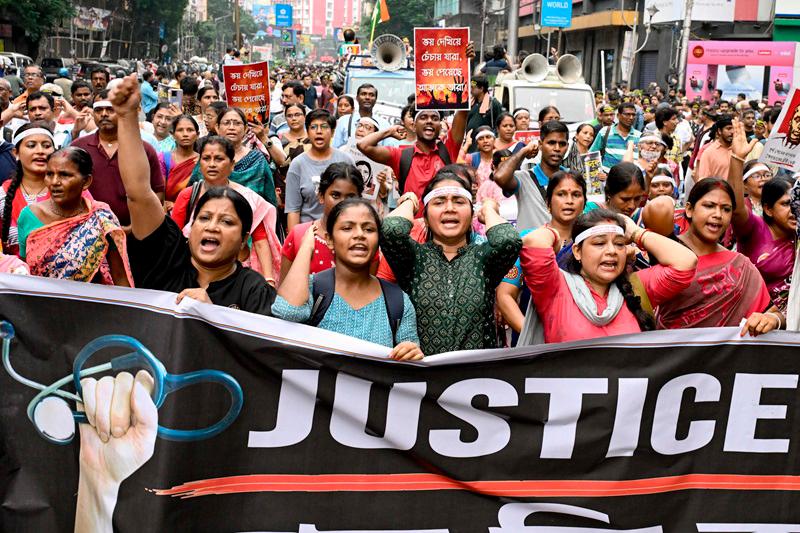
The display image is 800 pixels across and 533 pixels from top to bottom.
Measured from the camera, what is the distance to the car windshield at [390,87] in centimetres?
1522

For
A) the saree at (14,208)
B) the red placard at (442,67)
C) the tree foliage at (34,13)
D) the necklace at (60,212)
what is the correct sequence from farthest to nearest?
1. the tree foliage at (34,13)
2. the red placard at (442,67)
3. the saree at (14,208)
4. the necklace at (60,212)

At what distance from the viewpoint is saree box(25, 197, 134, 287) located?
4508mm

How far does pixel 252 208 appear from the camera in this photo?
5926 mm

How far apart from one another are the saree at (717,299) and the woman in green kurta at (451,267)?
83cm

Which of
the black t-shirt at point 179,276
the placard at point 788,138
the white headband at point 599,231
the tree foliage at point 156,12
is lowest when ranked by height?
the black t-shirt at point 179,276

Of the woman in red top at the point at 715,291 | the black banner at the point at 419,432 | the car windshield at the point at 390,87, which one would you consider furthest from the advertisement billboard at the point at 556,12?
the black banner at the point at 419,432

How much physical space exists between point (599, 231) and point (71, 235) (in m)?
2.30

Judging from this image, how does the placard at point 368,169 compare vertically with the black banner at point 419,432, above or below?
above

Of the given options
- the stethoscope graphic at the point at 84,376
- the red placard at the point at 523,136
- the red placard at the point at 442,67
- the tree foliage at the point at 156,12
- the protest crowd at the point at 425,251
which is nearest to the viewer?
the stethoscope graphic at the point at 84,376

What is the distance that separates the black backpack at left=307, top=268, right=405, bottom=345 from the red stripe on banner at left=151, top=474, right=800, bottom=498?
1.88ft

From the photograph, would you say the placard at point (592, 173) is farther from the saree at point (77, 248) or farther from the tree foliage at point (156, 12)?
the tree foliage at point (156, 12)

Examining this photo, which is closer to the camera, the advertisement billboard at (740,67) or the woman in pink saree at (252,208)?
the woman in pink saree at (252,208)

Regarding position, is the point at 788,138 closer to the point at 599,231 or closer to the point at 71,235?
the point at 599,231

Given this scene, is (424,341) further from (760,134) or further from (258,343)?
(760,134)
